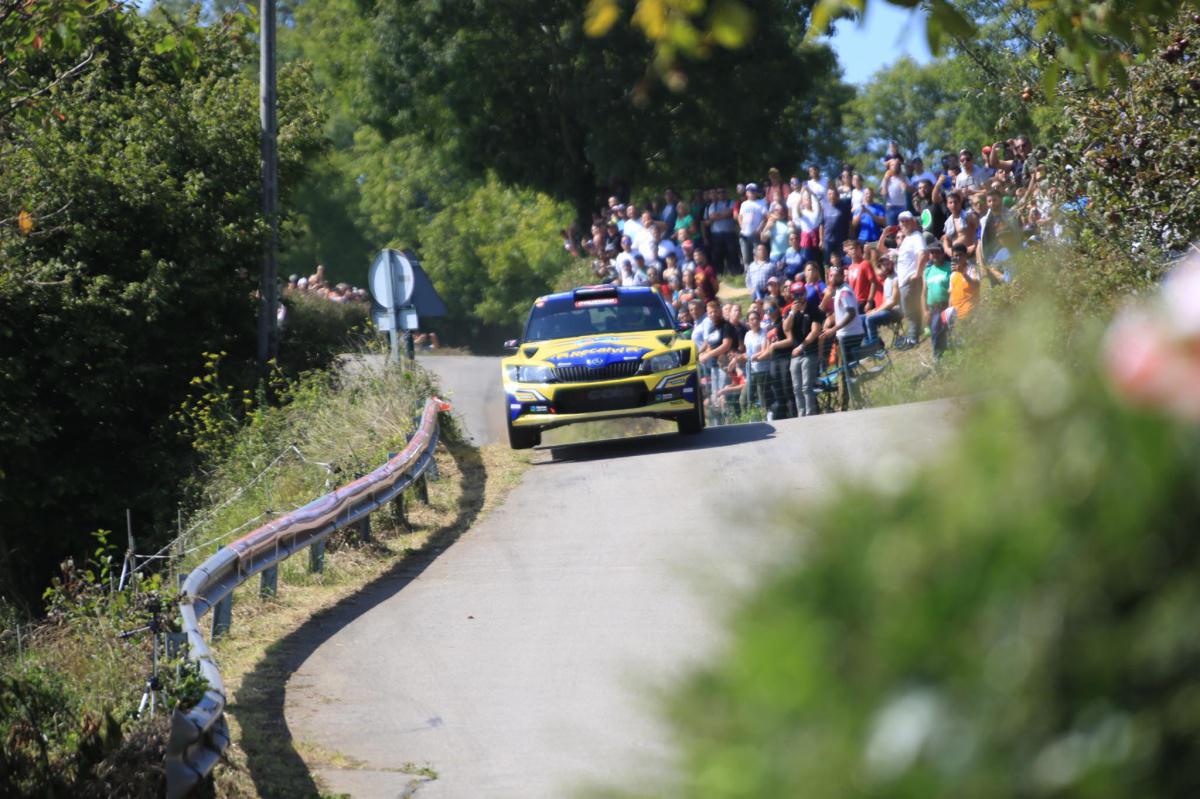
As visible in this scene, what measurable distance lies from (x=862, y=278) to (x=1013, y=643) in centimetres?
1987

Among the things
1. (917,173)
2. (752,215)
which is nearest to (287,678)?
(917,173)

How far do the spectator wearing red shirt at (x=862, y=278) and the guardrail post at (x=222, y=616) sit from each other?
12.3 m

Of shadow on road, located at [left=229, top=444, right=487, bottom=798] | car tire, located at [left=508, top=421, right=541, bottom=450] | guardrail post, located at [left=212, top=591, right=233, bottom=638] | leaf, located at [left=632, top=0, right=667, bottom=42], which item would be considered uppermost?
leaf, located at [left=632, top=0, right=667, bottom=42]

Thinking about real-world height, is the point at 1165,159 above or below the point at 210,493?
above

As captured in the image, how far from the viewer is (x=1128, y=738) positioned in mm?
1796

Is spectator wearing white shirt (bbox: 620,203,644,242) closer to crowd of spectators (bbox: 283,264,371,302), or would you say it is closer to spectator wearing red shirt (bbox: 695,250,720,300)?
spectator wearing red shirt (bbox: 695,250,720,300)

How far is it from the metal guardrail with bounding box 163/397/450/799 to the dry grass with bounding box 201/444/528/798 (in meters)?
0.33

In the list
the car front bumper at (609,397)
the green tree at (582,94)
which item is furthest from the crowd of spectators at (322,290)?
the car front bumper at (609,397)

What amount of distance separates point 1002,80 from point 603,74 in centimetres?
2897

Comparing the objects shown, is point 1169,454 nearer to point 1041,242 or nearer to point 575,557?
point 575,557

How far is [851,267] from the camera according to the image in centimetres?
2175

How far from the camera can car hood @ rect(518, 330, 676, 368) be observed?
18.6 metres

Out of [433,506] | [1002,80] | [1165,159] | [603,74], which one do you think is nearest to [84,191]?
[433,506]

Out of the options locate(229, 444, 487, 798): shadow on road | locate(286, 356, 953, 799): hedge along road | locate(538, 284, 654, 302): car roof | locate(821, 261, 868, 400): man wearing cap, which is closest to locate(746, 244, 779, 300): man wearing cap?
locate(821, 261, 868, 400): man wearing cap
